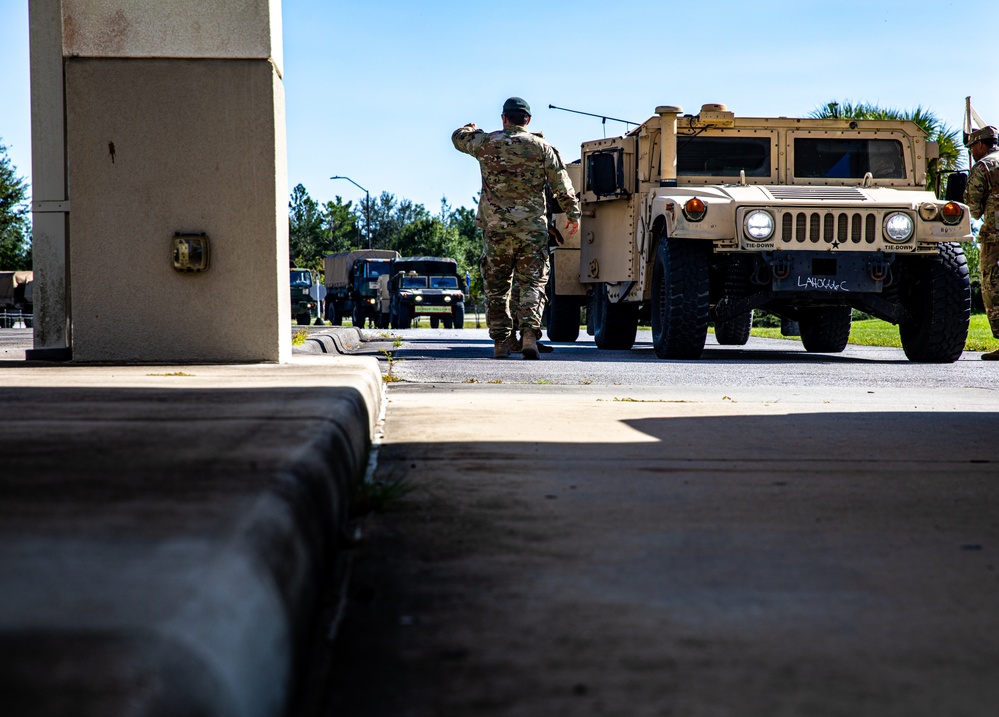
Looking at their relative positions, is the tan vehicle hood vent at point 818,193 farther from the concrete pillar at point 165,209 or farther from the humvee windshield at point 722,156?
the concrete pillar at point 165,209

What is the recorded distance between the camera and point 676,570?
219 centimetres

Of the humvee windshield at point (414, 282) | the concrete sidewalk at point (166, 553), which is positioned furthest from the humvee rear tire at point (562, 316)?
the humvee windshield at point (414, 282)

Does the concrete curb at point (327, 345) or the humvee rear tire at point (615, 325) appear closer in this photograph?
the concrete curb at point (327, 345)

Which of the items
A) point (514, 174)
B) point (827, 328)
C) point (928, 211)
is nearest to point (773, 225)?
point (928, 211)

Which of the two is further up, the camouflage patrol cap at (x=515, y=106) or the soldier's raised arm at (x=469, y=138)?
the camouflage patrol cap at (x=515, y=106)

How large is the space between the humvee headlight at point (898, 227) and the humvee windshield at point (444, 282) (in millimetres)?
21002

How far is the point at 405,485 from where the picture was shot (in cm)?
299

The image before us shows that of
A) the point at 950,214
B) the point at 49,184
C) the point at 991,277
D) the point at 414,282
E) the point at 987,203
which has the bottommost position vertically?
the point at 991,277

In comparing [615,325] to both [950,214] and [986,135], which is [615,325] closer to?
[950,214]

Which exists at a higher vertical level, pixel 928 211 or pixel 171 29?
pixel 171 29

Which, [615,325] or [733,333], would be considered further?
[733,333]

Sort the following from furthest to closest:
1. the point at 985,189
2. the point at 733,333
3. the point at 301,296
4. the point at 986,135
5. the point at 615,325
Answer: the point at 301,296 → the point at 733,333 → the point at 615,325 → the point at 986,135 → the point at 985,189

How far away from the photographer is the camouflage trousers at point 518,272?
9.29 metres

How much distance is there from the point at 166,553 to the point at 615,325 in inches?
433
